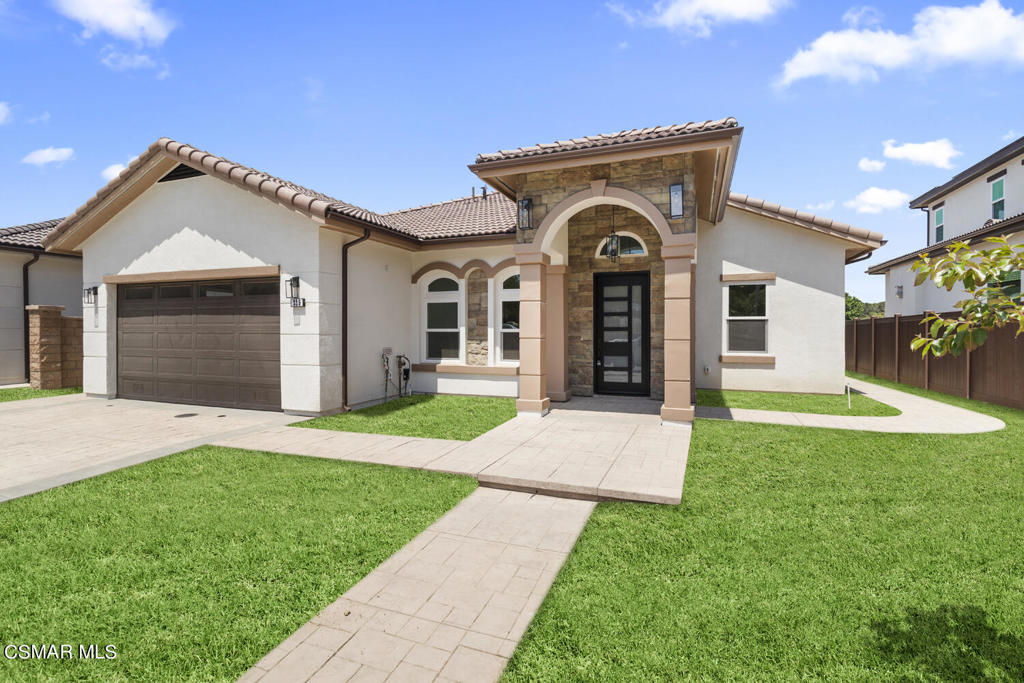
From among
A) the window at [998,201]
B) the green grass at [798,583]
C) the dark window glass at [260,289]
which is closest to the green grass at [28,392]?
the dark window glass at [260,289]

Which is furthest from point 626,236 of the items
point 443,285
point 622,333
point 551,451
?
point 551,451

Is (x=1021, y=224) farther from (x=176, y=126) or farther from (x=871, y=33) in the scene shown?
(x=176, y=126)

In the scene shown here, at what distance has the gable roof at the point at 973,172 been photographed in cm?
1590

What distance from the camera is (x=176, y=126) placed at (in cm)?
1015

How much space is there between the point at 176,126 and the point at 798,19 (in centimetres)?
1163

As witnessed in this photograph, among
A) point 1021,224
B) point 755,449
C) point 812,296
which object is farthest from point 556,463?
point 1021,224

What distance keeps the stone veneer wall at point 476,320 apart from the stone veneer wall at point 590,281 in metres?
2.08

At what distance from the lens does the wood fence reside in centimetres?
1002

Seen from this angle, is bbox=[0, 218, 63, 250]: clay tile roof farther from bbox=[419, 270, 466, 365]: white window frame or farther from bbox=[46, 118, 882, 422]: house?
bbox=[419, 270, 466, 365]: white window frame

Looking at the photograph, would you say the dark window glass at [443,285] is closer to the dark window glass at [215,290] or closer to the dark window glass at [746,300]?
the dark window glass at [215,290]

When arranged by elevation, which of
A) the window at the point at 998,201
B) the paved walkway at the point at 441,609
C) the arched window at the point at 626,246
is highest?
the window at the point at 998,201

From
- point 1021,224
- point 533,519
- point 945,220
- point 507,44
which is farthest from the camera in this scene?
point 945,220

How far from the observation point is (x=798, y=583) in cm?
333

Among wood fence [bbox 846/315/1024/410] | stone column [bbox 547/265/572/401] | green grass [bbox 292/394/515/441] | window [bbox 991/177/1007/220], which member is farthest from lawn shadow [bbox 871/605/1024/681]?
window [bbox 991/177/1007/220]
